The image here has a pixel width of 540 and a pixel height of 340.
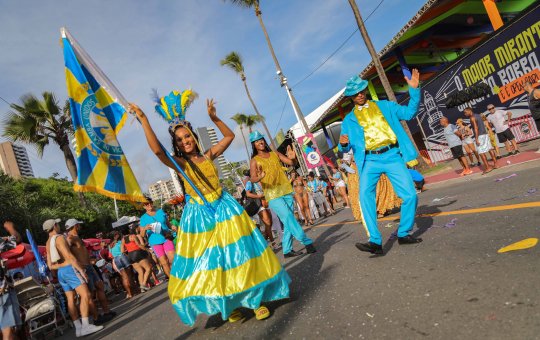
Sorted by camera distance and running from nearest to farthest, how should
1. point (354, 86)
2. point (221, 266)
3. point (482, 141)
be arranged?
1. point (221, 266)
2. point (354, 86)
3. point (482, 141)

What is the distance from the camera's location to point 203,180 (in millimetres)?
3832

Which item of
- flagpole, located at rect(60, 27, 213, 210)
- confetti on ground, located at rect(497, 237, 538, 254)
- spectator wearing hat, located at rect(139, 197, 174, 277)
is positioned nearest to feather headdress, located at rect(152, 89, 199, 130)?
flagpole, located at rect(60, 27, 213, 210)

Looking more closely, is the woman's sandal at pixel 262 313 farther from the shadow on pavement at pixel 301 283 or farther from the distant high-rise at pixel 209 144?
the distant high-rise at pixel 209 144

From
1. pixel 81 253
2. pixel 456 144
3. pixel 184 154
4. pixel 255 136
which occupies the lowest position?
pixel 456 144

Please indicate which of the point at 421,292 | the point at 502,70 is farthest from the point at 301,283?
the point at 502,70

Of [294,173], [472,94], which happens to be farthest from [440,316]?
[472,94]

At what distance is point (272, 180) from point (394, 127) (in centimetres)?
225

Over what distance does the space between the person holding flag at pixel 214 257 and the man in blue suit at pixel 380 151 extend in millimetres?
1383

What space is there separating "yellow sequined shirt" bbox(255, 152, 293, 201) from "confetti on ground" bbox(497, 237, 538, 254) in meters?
3.37

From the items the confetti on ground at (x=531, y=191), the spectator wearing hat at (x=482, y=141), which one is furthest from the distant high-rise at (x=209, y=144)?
the spectator wearing hat at (x=482, y=141)

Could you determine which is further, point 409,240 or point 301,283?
point 409,240

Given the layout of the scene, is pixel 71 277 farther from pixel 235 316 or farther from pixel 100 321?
pixel 235 316

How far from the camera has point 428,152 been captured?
1702 centimetres

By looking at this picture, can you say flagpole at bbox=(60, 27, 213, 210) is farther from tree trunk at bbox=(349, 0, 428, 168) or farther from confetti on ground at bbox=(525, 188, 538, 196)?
tree trunk at bbox=(349, 0, 428, 168)
